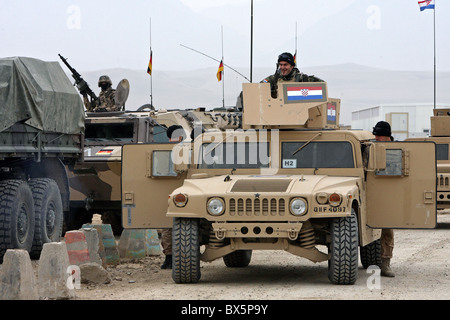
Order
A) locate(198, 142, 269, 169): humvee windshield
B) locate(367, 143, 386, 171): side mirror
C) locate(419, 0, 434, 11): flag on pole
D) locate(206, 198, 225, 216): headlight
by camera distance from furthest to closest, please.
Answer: locate(419, 0, 434, 11): flag on pole < locate(198, 142, 269, 169): humvee windshield < locate(367, 143, 386, 171): side mirror < locate(206, 198, 225, 216): headlight

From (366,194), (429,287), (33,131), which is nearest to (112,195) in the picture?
(33,131)

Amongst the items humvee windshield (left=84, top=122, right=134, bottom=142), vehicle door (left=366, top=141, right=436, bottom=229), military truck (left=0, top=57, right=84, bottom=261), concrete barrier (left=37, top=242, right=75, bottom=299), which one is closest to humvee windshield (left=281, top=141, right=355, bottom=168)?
vehicle door (left=366, top=141, right=436, bottom=229)

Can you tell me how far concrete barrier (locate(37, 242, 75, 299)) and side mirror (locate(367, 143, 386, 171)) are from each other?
11.5 feet

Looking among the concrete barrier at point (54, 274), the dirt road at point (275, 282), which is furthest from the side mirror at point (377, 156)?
the concrete barrier at point (54, 274)

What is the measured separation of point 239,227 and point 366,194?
1924 millimetres

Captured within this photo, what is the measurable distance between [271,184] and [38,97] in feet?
15.0

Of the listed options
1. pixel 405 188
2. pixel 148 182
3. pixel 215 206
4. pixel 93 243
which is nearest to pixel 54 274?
pixel 215 206

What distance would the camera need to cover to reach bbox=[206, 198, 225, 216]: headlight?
10008 mm

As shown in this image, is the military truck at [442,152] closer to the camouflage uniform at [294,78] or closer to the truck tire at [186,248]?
the camouflage uniform at [294,78]

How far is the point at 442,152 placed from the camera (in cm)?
2130

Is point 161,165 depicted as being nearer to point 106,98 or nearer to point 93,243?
point 93,243

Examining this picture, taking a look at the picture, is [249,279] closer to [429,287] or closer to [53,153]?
[429,287]

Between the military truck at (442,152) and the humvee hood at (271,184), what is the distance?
30.3 feet

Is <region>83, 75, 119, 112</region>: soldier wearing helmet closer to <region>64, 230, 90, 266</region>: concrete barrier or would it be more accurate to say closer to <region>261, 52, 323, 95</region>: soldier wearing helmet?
<region>261, 52, 323, 95</region>: soldier wearing helmet
